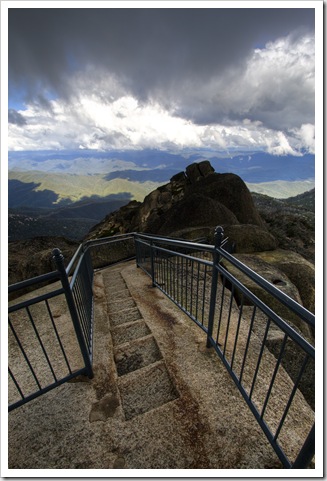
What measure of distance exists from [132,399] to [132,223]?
26.0 metres

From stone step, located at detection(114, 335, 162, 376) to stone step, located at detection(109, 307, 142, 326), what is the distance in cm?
79

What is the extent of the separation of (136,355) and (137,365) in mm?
180

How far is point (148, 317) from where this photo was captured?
438cm

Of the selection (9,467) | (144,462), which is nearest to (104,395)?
(144,462)

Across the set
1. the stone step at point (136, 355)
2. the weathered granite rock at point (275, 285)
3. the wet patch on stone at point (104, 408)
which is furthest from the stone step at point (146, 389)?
the weathered granite rock at point (275, 285)

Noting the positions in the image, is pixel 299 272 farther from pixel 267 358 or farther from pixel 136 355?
pixel 136 355

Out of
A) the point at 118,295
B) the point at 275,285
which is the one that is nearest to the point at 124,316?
the point at 118,295

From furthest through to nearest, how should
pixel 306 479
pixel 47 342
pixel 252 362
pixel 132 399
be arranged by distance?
1. pixel 47 342
2. pixel 252 362
3. pixel 132 399
4. pixel 306 479

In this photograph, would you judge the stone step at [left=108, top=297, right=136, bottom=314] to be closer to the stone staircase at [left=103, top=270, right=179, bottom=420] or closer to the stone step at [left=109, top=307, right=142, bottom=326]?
the stone staircase at [left=103, top=270, right=179, bottom=420]

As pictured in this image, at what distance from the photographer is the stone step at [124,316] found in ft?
14.9

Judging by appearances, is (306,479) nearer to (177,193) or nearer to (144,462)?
(144,462)

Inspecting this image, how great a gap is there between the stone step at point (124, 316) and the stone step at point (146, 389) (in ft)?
4.64

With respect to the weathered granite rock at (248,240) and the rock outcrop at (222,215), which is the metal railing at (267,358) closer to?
the weathered granite rock at (248,240)

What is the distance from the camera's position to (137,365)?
10.9 feet
